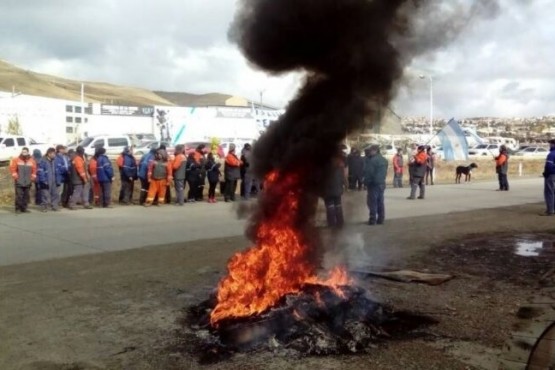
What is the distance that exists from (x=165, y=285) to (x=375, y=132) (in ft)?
10.9

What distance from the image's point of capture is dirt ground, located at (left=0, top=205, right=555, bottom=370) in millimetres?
4703

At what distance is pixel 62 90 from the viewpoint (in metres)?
123

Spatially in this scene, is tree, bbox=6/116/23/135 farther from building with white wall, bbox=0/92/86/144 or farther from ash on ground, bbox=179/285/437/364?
ash on ground, bbox=179/285/437/364

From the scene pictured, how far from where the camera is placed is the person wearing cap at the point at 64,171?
15211 millimetres

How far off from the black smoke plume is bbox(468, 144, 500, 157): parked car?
45.4m

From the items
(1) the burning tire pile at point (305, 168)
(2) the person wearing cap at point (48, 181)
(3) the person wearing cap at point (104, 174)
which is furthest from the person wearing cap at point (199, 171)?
(1) the burning tire pile at point (305, 168)

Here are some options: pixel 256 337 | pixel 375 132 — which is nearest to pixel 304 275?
pixel 256 337

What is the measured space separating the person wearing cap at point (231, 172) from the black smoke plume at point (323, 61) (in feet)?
37.6

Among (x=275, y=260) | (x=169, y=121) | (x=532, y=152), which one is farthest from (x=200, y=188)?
(x=532, y=152)

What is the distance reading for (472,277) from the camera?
766cm

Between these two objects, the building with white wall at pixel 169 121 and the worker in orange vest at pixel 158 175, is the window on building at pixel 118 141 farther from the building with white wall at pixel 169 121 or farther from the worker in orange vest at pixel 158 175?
the worker in orange vest at pixel 158 175

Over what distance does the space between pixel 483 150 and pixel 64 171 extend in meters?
42.3

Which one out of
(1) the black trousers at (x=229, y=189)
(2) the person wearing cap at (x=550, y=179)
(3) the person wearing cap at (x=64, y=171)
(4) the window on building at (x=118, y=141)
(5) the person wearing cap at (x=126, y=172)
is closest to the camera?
(2) the person wearing cap at (x=550, y=179)

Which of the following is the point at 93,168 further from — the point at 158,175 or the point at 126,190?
the point at 158,175
